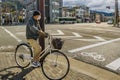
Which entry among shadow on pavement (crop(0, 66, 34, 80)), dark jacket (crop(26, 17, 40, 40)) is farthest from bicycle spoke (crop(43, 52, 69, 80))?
dark jacket (crop(26, 17, 40, 40))

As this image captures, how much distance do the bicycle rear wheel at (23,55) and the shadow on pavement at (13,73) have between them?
209mm

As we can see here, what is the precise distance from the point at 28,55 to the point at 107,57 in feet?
12.8

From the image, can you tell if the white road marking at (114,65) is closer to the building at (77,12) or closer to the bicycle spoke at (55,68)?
the bicycle spoke at (55,68)

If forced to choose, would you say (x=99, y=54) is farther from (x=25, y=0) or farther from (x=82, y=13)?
(x=82, y=13)

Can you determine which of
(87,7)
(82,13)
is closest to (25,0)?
(82,13)

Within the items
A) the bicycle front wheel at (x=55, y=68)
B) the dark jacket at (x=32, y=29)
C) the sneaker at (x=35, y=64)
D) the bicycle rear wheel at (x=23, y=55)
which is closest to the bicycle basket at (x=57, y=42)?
the bicycle front wheel at (x=55, y=68)

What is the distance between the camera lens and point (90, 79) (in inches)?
280

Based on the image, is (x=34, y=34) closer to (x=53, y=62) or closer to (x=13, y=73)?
(x=53, y=62)

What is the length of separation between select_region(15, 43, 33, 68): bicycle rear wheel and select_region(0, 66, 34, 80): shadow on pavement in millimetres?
209

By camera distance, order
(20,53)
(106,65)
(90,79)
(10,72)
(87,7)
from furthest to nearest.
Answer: (87,7) → (106,65) → (20,53) → (10,72) → (90,79)

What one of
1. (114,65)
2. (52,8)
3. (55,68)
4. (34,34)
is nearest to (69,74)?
(55,68)

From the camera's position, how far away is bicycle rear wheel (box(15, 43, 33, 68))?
314 inches

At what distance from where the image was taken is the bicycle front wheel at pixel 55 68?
6999 millimetres

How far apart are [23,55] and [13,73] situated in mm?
900
